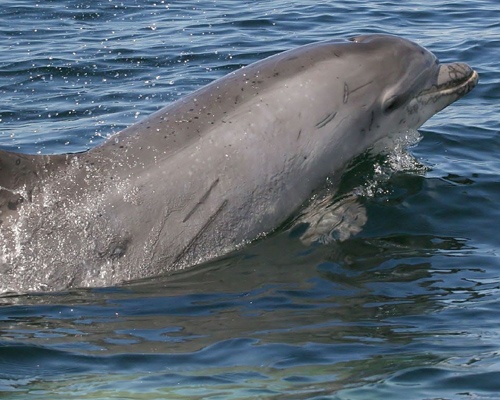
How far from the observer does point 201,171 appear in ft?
32.8

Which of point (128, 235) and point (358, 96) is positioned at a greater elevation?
point (358, 96)

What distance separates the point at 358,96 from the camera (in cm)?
1100

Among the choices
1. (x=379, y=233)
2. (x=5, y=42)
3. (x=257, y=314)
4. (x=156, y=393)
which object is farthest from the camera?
(x=5, y=42)

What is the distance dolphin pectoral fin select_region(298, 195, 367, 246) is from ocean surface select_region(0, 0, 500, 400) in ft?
0.46

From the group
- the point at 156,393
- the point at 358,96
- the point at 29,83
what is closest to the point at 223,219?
the point at 358,96

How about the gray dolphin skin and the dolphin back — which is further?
the gray dolphin skin

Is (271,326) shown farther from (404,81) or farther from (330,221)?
(404,81)

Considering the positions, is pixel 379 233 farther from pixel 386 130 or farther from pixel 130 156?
pixel 130 156

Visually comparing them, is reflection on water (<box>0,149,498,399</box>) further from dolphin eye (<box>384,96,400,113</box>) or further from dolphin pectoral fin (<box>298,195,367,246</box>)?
dolphin eye (<box>384,96,400,113</box>)

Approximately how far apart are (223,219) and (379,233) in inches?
88.9

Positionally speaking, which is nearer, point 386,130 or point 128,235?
point 128,235

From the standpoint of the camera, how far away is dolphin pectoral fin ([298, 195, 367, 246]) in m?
11.1

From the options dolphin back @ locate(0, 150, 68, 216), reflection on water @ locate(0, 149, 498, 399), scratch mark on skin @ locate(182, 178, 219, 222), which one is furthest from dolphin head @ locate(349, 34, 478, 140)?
dolphin back @ locate(0, 150, 68, 216)

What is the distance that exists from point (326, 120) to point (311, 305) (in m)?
2.45
